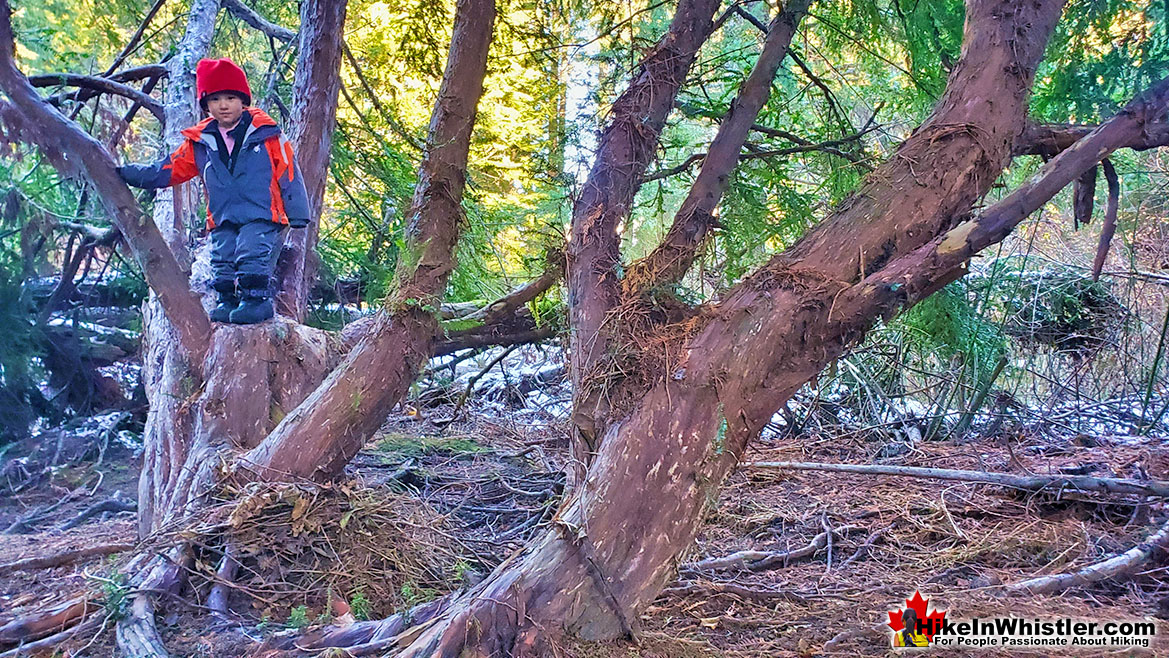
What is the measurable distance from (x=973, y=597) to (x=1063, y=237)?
7820 millimetres

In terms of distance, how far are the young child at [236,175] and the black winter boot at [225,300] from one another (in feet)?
0.07

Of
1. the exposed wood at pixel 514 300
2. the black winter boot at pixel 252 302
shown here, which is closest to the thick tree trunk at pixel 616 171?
the exposed wood at pixel 514 300

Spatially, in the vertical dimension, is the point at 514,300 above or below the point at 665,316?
Result: above

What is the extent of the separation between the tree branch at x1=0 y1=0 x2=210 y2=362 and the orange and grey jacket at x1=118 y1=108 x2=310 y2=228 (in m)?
0.16

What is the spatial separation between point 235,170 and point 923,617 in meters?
4.07

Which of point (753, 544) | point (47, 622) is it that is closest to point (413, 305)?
point (47, 622)

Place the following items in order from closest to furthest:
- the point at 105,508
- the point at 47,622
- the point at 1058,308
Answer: the point at 47,622
the point at 105,508
the point at 1058,308

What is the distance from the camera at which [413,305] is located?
12.0 ft

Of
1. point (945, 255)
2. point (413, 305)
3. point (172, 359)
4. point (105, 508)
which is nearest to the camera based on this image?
point (945, 255)

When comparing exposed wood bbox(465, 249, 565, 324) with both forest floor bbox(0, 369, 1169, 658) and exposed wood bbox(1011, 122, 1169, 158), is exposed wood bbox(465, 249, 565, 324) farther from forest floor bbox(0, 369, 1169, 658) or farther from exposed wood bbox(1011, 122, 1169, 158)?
exposed wood bbox(1011, 122, 1169, 158)

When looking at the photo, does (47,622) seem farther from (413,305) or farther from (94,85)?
(94,85)

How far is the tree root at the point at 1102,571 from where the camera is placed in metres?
3.27

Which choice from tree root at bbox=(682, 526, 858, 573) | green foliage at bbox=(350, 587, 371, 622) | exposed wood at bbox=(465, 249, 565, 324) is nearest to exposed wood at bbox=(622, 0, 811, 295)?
exposed wood at bbox=(465, 249, 565, 324)

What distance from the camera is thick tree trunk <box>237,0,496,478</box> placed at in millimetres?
3574
